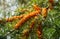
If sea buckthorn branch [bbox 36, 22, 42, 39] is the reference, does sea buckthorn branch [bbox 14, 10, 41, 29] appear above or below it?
above

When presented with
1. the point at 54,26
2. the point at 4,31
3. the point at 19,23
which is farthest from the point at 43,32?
the point at 4,31

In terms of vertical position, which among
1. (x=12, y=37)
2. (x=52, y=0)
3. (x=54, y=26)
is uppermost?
(x=52, y=0)

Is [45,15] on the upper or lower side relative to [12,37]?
upper

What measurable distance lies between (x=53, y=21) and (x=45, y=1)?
258 millimetres

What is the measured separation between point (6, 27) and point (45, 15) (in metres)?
0.48

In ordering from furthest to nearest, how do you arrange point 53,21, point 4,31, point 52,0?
point 4,31
point 53,21
point 52,0

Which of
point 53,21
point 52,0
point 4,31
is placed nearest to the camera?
point 52,0

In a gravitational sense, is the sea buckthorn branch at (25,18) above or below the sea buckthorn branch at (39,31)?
above

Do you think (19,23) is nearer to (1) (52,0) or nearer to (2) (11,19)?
(2) (11,19)

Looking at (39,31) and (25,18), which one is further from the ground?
(25,18)

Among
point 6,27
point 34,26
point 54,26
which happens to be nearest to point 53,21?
point 54,26

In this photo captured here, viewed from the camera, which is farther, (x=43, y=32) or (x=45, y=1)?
(x=45, y=1)

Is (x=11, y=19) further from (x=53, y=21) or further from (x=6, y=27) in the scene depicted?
(x=53, y=21)

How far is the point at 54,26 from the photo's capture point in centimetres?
190
